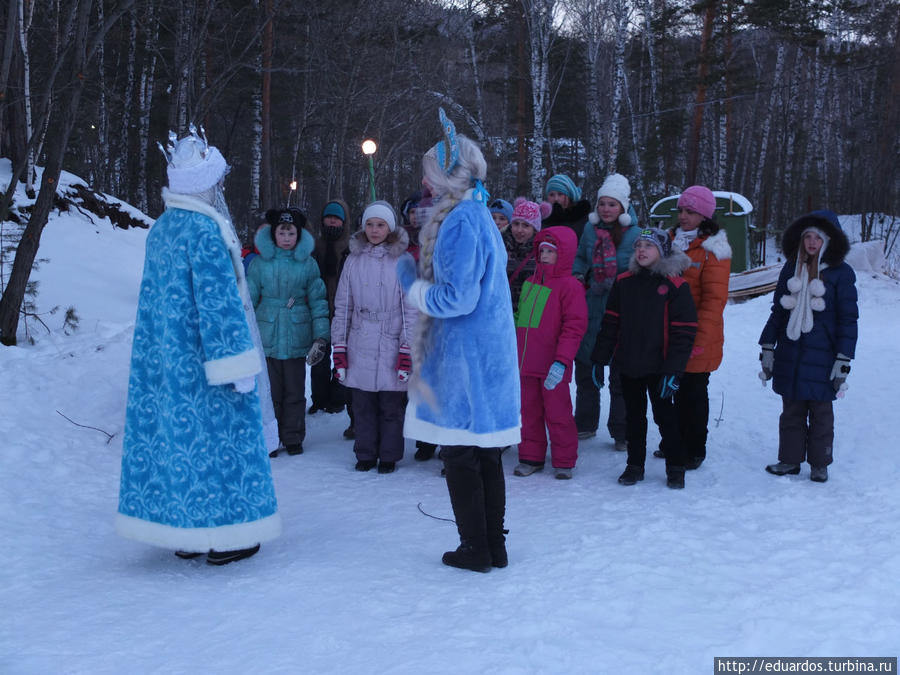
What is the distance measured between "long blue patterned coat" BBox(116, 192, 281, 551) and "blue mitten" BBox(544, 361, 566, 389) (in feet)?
6.50

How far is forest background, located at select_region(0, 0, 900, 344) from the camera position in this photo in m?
16.2

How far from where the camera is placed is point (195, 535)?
11.2ft

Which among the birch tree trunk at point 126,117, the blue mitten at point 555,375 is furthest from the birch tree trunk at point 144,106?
the blue mitten at point 555,375

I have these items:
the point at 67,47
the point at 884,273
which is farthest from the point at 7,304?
the point at 884,273

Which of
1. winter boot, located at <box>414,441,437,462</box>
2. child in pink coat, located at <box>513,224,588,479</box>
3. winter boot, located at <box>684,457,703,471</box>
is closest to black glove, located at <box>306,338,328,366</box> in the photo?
winter boot, located at <box>414,441,437,462</box>

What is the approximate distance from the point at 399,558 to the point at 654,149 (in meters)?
25.1

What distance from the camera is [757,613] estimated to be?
10.0ft

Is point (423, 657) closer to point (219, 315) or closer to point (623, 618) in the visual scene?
point (623, 618)

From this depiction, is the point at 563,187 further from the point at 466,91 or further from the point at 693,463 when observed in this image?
the point at 466,91

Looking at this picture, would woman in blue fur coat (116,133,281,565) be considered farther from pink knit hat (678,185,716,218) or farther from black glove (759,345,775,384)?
black glove (759,345,775,384)

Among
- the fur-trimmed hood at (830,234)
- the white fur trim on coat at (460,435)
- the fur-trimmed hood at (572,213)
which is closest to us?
the white fur trim on coat at (460,435)

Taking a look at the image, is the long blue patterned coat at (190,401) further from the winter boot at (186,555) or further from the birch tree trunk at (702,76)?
the birch tree trunk at (702,76)

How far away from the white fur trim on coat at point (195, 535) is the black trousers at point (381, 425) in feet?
6.13

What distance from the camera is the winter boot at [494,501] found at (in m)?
3.53
